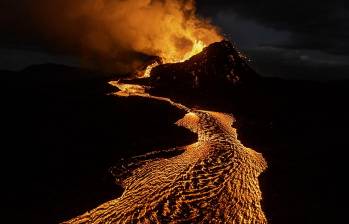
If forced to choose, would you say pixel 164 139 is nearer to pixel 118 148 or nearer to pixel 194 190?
pixel 118 148

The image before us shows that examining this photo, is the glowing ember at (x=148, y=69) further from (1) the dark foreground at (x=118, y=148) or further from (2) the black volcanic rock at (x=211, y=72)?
(1) the dark foreground at (x=118, y=148)

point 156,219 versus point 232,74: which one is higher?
point 232,74

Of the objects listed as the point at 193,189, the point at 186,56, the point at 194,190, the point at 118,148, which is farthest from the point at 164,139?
the point at 186,56

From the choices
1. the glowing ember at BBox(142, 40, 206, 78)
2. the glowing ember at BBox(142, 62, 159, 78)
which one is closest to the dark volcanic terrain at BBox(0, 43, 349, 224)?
the glowing ember at BBox(142, 40, 206, 78)

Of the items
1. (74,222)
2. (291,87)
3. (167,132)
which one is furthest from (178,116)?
(291,87)

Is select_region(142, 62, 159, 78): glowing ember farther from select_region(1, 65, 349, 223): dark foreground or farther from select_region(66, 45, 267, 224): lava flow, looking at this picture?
select_region(66, 45, 267, 224): lava flow

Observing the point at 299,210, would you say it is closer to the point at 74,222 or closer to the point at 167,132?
the point at 74,222
